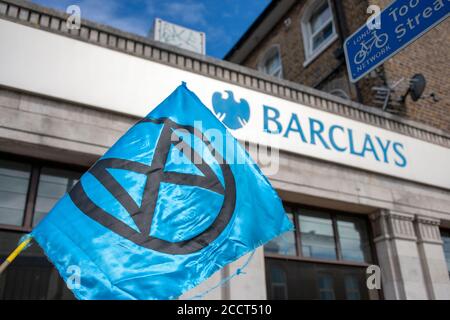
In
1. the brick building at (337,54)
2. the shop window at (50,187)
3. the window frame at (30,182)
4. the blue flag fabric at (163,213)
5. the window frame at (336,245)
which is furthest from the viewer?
the brick building at (337,54)

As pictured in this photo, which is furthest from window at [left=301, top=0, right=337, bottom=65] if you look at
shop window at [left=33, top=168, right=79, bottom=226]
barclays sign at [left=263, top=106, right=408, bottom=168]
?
shop window at [left=33, top=168, right=79, bottom=226]

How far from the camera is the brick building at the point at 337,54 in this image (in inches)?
408

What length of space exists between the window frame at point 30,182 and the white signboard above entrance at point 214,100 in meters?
0.88

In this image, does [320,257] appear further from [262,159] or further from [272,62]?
[272,62]

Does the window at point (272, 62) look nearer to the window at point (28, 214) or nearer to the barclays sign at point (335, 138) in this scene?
the barclays sign at point (335, 138)

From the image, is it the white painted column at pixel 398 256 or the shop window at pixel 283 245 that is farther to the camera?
the white painted column at pixel 398 256

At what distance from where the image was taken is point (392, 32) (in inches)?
213

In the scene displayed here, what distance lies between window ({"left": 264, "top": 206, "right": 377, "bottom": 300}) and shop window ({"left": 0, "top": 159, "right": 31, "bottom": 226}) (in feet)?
11.4

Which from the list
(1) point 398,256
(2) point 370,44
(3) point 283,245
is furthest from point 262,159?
(1) point 398,256

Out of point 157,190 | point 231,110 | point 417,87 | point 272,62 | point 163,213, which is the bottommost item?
point 163,213

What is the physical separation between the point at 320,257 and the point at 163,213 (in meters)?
4.55

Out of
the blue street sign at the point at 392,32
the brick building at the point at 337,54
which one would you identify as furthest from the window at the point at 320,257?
the brick building at the point at 337,54

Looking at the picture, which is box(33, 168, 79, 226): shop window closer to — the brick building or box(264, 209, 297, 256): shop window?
box(264, 209, 297, 256): shop window

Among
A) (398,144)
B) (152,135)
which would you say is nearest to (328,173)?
(398,144)
